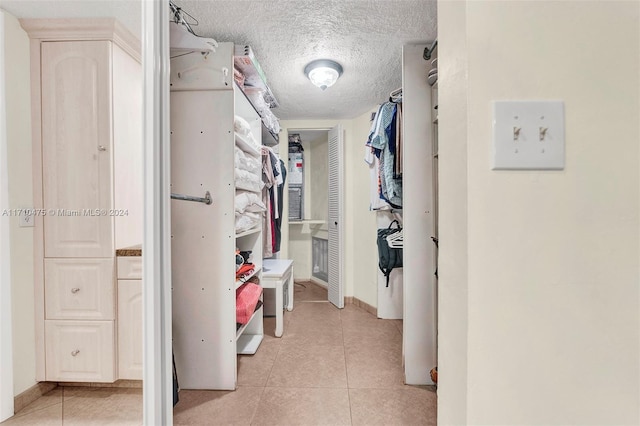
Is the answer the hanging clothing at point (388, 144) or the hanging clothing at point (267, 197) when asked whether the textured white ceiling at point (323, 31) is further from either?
the hanging clothing at point (267, 197)

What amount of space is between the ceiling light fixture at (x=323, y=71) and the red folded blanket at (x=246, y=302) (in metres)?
1.61

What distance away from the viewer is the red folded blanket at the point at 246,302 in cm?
162

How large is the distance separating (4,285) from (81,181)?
49 cm

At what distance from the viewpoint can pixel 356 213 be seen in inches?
118

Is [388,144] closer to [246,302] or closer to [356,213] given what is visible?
[356,213]

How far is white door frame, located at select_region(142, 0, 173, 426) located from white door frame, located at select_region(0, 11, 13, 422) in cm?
70

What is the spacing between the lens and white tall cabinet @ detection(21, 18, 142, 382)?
1021 mm

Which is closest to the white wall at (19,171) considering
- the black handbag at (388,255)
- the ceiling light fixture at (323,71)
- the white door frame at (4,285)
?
the white door frame at (4,285)

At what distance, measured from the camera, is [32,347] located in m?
1.07

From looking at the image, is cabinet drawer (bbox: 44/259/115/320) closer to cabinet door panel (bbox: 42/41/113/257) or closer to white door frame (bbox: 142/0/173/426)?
cabinet door panel (bbox: 42/41/113/257)
